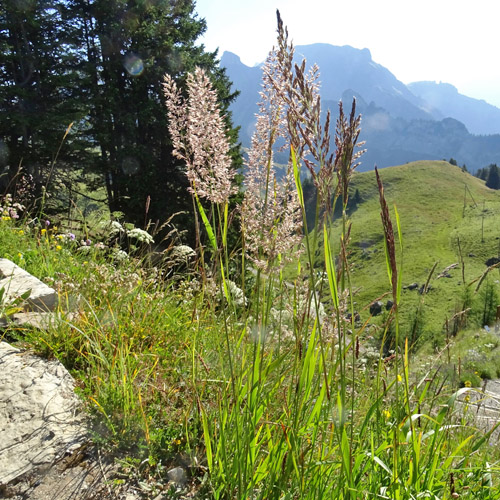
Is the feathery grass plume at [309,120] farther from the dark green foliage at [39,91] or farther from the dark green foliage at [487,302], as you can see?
the dark green foliage at [487,302]

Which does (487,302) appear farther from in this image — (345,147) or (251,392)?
(345,147)

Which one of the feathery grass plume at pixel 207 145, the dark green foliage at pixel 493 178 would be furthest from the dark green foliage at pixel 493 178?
the feathery grass plume at pixel 207 145

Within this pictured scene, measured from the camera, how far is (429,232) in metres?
91.7

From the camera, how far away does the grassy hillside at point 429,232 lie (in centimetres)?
6462

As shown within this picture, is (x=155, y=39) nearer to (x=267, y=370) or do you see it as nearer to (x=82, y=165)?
(x=82, y=165)

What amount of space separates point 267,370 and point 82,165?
77.0 feet

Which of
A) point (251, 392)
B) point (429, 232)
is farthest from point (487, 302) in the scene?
point (429, 232)

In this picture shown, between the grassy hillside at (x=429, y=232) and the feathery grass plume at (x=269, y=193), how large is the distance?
5141 cm

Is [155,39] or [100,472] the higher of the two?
[155,39]

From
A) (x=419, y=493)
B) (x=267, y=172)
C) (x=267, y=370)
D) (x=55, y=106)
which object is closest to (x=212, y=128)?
(x=267, y=172)

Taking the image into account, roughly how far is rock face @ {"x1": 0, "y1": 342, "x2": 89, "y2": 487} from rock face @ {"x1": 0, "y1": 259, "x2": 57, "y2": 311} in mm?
600

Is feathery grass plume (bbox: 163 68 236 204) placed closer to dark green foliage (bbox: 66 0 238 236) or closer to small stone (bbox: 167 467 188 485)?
small stone (bbox: 167 467 188 485)

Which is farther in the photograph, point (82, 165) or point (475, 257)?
point (475, 257)

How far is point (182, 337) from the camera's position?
10.8 feet
